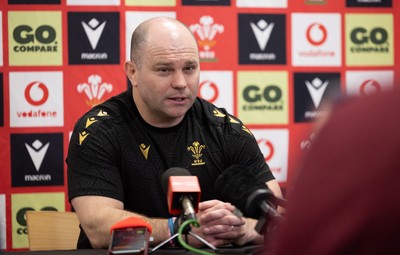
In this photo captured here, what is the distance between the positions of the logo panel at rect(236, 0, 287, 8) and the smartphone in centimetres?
204

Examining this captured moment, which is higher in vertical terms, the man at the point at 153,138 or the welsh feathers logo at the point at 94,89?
the welsh feathers logo at the point at 94,89

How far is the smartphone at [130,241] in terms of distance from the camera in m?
1.38

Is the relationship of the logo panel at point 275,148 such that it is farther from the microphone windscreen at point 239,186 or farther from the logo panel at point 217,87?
the microphone windscreen at point 239,186

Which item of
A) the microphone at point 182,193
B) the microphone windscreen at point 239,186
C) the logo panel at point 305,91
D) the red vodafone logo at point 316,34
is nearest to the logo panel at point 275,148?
the logo panel at point 305,91

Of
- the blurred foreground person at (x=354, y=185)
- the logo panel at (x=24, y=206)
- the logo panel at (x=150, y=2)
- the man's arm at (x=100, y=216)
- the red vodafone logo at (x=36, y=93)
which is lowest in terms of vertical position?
the logo panel at (x=24, y=206)

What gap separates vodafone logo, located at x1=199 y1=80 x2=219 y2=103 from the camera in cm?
320

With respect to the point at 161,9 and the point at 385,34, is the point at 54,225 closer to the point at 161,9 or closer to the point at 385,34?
the point at 161,9

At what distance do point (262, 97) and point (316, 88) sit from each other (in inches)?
12.1

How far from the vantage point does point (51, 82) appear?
123 inches

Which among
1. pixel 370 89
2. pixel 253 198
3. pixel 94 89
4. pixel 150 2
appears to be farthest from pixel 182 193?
pixel 150 2

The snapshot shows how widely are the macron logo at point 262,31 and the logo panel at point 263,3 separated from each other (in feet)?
0.28

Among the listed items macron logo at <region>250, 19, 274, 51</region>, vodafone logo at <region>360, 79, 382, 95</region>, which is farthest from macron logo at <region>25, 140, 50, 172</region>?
vodafone logo at <region>360, 79, 382, 95</region>

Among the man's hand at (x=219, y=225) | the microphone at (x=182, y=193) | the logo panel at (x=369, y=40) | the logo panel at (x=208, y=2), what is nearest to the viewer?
the microphone at (x=182, y=193)

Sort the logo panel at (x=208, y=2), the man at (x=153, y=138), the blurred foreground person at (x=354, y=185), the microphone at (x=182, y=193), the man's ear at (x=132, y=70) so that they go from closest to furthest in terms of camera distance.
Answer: the blurred foreground person at (x=354, y=185), the microphone at (x=182, y=193), the man at (x=153, y=138), the man's ear at (x=132, y=70), the logo panel at (x=208, y=2)
